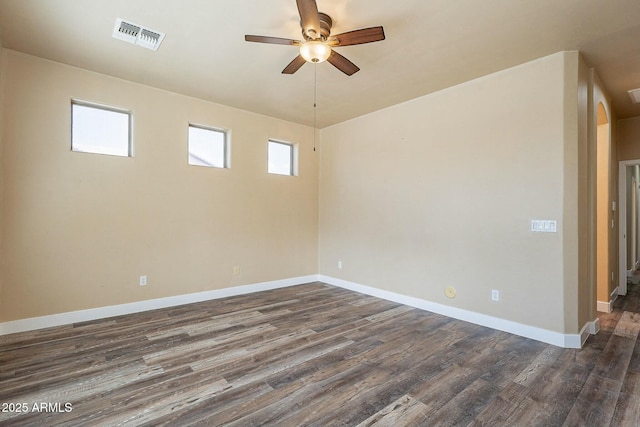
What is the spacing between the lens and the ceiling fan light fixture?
2449mm

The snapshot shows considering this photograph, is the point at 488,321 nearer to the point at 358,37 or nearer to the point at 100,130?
the point at 358,37

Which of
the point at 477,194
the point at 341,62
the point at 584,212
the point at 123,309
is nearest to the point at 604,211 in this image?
the point at 584,212

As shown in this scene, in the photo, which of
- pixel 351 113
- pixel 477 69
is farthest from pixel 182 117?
pixel 477 69

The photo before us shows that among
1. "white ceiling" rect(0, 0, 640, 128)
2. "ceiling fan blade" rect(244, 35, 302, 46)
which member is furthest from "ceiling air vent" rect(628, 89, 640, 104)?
"ceiling fan blade" rect(244, 35, 302, 46)

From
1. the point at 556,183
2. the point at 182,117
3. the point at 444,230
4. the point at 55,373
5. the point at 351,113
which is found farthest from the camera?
the point at 351,113

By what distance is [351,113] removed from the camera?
16.2 feet

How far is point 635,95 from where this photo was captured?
153 inches

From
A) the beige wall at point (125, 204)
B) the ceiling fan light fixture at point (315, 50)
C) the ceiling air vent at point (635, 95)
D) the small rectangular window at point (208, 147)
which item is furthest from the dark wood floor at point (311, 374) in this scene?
the ceiling air vent at point (635, 95)

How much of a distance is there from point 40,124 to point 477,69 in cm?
485

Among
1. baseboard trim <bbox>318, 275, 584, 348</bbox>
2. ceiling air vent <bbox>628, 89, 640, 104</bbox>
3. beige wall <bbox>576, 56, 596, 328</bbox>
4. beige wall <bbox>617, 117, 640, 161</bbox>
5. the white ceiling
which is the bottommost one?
baseboard trim <bbox>318, 275, 584, 348</bbox>

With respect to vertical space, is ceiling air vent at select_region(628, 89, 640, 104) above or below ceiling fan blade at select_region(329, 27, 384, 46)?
above

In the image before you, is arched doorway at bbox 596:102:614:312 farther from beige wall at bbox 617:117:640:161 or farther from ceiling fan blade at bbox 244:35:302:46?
ceiling fan blade at bbox 244:35:302:46

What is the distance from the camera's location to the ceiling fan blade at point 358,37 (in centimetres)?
225

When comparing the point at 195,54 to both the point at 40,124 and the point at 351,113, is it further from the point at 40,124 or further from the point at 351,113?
the point at 351,113
